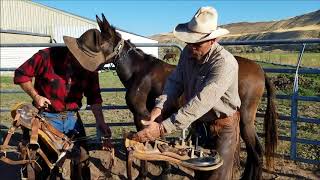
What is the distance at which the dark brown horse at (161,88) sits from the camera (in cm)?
546

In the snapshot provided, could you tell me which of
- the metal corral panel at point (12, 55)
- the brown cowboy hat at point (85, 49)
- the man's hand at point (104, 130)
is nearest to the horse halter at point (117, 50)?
the brown cowboy hat at point (85, 49)

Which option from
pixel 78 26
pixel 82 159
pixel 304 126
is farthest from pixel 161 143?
pixel 78 26

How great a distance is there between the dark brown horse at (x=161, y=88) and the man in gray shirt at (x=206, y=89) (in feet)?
6.98

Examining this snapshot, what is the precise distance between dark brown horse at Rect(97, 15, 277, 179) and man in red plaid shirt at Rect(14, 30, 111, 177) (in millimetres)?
1301

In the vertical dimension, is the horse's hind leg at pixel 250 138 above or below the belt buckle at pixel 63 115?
below

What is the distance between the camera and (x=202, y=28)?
2928 millimetres

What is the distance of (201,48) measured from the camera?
9.93ft

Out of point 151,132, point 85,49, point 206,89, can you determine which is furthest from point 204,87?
point 85,49

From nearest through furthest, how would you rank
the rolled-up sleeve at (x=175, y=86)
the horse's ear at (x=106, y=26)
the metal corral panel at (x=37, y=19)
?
1. the rolled-up sleeve at (x=175, y=86)
2. the horse's ear at (x=106, y=26)
3. the metal corral panel at (x=37, y=19)

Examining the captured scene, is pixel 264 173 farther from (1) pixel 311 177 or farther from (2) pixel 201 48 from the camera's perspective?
(2) pixel 201 48

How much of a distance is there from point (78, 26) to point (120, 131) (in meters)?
24.5

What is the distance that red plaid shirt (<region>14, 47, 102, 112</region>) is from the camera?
393 cm

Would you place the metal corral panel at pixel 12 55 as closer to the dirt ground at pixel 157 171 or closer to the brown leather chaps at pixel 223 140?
the dirt ground at pixel 157 171

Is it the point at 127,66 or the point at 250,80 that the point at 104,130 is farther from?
the point at 250,80
